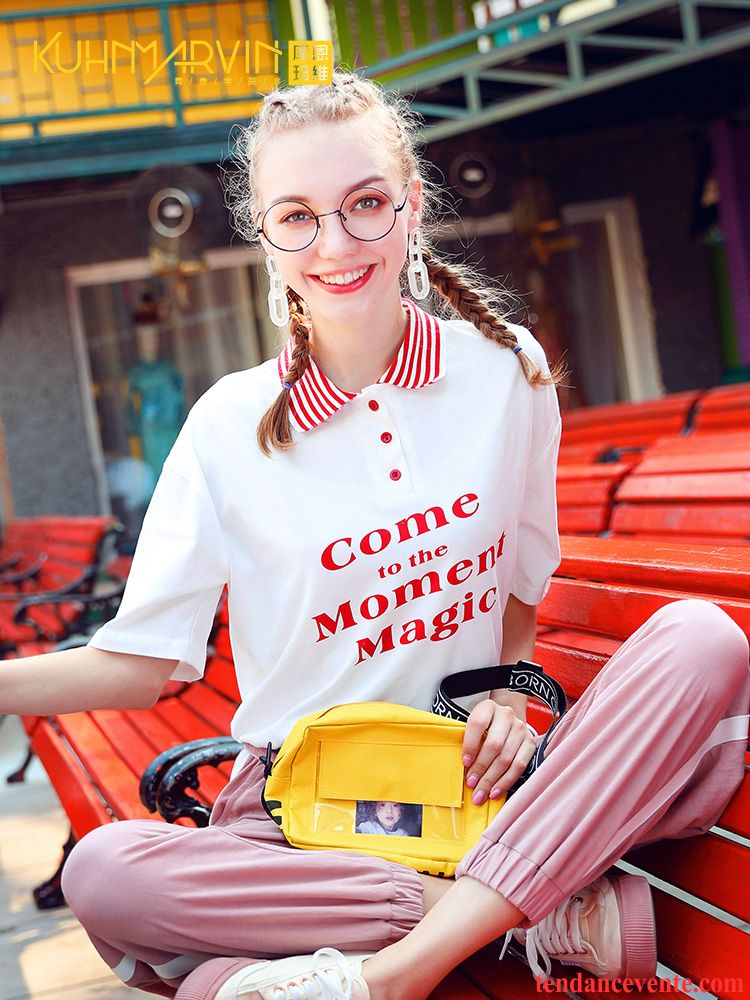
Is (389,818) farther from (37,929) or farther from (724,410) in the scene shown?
(724,410)

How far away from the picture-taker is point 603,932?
1550mm

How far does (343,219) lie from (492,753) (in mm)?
806

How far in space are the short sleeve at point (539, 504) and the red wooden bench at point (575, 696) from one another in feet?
0.29

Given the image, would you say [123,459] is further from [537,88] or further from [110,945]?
[110,945]

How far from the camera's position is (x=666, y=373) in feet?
39.4

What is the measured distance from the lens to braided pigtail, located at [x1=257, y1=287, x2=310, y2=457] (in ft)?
6.02

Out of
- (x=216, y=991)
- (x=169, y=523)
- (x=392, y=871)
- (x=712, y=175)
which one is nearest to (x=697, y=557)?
(x=392, y=871)

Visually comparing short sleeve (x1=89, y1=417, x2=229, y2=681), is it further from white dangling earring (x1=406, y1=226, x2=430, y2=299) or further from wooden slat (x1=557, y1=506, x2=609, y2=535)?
wooden slat (x1=557, y1=506, x2=609, y2=535)

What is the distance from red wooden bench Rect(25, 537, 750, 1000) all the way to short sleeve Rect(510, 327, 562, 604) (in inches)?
3.5

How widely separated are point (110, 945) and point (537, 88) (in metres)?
9.13

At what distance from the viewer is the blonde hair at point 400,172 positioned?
5.99ft

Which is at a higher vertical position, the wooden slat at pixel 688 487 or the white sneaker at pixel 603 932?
the wooden slat at pixel 688 487

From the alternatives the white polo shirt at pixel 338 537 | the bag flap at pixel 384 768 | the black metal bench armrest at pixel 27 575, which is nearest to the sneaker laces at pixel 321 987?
the bag flap at pixel 384 768

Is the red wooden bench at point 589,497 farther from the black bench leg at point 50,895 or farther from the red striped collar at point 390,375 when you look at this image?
the red striped collar at point 390,375
